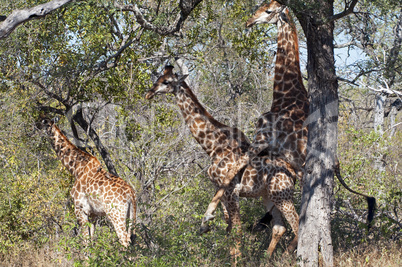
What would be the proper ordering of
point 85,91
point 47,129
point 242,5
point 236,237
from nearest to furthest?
point 236,237 < point 85,91 < point 47,129 < point 242,5

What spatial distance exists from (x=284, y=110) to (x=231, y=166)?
124 cm

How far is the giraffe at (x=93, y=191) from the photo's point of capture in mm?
7059

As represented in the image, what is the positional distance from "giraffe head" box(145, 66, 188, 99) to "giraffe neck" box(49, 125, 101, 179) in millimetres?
1558

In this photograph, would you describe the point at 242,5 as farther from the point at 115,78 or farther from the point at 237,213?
the point at 237,213

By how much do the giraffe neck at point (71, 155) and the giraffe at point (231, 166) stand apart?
65.1 inches

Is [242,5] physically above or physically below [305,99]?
above

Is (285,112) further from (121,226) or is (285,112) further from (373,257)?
(121,226)

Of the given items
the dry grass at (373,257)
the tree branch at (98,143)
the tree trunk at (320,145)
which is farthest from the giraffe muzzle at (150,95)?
the dry grass at (373,257)

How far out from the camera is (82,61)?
7242mm

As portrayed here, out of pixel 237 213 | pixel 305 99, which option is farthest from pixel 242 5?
pixel 237 213

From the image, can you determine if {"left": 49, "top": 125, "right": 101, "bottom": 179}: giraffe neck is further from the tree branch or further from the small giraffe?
the small giraffe

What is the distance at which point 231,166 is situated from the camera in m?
7.43

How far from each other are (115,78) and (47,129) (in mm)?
1744

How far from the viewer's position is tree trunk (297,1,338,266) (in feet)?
19.2
